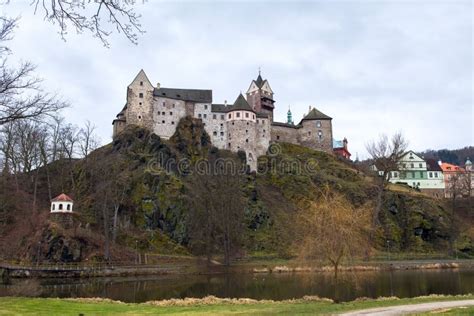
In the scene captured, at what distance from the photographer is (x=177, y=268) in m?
44.6

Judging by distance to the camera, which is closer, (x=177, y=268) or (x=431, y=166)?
(x=177, y=268)

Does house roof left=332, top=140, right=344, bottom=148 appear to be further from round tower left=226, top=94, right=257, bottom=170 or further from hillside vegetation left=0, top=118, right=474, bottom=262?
round tower left=226, top=94, right=257, bottom=170

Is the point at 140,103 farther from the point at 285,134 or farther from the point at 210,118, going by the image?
the point at 285,134

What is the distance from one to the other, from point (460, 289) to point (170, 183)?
129 ft

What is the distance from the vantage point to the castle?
7206 cm

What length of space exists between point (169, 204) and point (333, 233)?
36112mm

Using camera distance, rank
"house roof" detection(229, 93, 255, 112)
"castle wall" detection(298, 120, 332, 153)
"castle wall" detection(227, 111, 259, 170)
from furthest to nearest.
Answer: "castle wall" detection(298, 120, 332, 153)
"house roof" detection(229, 93, 255, 112)
"castle wall" detection(227, 111, 259, 170)

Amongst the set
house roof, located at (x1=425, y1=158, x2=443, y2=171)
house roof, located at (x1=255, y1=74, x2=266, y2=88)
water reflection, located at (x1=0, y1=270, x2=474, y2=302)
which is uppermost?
house roof, located at (x1=255, y1=74, x2=266, y2=88)

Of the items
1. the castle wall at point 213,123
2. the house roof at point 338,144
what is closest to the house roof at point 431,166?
the house roof at point 338,144

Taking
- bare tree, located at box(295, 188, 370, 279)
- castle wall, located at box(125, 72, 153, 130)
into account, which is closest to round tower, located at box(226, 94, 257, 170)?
castle wall, located at box(125, 72, 153, 130)

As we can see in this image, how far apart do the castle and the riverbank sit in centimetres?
2842

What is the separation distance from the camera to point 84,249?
157 feet

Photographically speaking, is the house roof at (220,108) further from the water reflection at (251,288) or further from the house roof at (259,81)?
the water reflection at (251,288)

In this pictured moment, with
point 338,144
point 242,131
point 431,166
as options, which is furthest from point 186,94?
point 338,144
